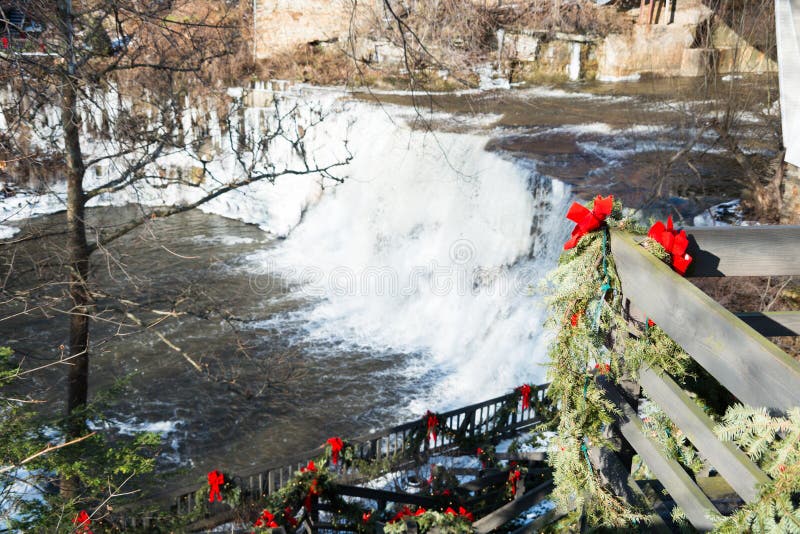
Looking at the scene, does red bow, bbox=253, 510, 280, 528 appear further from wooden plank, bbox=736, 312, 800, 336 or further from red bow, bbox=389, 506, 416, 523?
wooden plank, bbox=736, 312, 800, 336

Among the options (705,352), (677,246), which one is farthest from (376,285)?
(705,352)

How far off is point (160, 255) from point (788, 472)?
47.8 ft

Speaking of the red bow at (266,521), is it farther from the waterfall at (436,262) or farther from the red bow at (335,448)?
the waterfall at (436,262)

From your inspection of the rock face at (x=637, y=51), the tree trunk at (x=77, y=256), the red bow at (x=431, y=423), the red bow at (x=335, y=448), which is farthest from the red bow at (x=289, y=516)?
the rock face at (x=637, y=51)

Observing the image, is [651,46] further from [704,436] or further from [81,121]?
[704,436]

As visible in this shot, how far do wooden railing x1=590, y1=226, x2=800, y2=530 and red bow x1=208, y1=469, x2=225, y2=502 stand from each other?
150 inches

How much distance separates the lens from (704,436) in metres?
2.11

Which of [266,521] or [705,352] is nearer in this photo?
[705,352]

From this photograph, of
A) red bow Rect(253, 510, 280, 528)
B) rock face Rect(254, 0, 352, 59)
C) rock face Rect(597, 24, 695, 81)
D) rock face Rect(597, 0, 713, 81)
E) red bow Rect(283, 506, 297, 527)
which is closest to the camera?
red bow Rect(253, 510, 280, 528)

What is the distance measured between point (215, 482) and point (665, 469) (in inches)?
167

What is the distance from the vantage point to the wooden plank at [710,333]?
5.47ft

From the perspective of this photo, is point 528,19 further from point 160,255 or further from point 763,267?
point 763,267

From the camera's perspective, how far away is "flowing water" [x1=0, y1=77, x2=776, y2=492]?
9.68 metres

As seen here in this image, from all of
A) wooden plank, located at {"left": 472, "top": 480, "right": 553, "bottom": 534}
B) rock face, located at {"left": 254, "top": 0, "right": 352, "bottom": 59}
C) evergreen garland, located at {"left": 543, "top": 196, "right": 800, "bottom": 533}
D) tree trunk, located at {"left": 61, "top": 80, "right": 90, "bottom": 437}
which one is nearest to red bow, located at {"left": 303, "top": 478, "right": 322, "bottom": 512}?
wooden plank, located at {"left": 472, "top": 480, "right": 553, "bottom": 534}
